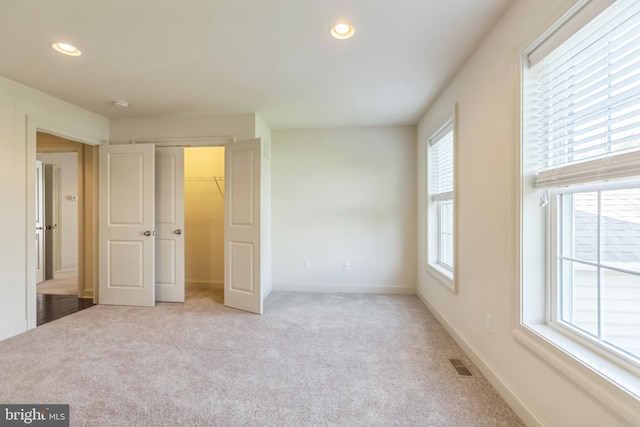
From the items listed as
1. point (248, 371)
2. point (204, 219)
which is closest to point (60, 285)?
point (204, 219)

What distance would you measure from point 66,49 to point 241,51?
1.32 m

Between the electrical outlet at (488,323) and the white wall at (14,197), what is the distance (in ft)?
13.5

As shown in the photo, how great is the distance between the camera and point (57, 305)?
11.8 feet

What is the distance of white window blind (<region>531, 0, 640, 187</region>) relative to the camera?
1.11 metres

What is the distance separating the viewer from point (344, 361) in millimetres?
2242

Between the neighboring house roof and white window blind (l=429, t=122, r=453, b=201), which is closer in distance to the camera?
the neighboring house roof

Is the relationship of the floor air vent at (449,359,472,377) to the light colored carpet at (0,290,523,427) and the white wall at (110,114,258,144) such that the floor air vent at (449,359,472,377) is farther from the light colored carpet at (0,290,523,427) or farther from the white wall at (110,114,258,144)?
the white wall at (110,114,258,144)

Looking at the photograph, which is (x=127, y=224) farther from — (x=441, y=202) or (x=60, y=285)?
(x=441, y=202)

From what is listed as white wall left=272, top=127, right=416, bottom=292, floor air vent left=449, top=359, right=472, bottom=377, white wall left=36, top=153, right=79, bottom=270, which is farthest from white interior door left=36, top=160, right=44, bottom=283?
floor air vent left=449, top=359, right=472, bottom=377

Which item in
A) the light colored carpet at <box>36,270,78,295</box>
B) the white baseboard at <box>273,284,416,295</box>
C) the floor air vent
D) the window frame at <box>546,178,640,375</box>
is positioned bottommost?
the light colored carpet at <box>36,270,78,295</box>

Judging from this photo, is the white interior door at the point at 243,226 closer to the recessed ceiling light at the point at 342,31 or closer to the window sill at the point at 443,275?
the recessed ceiling light at the point at 342,31

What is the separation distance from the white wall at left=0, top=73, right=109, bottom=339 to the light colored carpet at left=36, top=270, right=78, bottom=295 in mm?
1598

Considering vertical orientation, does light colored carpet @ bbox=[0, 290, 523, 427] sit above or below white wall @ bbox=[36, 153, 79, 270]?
below

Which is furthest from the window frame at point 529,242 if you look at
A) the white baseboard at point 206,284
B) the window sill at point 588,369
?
the white baseboard at point 206,284
